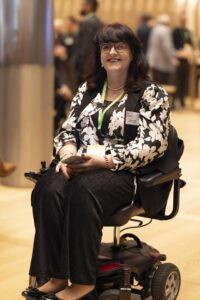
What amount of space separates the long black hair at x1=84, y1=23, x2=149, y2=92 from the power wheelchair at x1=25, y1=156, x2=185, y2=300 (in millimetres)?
481

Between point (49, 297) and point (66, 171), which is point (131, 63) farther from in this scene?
point (49, 297)

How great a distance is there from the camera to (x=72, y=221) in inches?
125

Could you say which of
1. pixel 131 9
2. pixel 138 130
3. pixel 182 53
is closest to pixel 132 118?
pixel 138 130

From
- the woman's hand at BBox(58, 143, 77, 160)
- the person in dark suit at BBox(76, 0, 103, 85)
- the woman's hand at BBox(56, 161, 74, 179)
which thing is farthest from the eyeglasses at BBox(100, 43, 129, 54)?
the person in dark suit at BBox(76, 0, 103, 85)

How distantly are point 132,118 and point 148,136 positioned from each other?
0.13m

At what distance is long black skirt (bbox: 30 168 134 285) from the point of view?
124 inches

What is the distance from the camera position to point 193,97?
14914 millimetres

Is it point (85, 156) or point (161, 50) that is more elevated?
point (85, 156)

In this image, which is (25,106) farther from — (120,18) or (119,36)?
(120,18)

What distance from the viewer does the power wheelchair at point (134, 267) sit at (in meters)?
3.33

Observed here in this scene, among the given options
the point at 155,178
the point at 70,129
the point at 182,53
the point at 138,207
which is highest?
the point at 70,129

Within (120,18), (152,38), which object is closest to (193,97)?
(152,38)

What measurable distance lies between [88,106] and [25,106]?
2.96m

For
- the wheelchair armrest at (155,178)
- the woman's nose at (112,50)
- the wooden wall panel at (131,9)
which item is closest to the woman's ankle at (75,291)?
the wheelchair armrest at (155,178)
